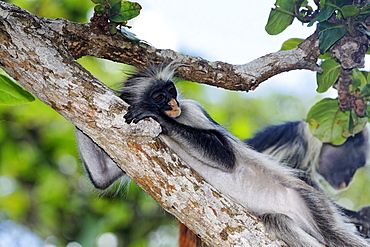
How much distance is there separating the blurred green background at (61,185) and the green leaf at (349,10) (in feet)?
7.95

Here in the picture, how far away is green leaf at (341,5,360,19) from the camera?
3225mm

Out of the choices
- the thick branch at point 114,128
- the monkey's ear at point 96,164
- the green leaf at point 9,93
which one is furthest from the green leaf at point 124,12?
the monkey's ear at point 96,164

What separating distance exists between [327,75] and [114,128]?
1927 mm

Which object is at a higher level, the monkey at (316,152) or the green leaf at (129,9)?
the monkey at (316,152)

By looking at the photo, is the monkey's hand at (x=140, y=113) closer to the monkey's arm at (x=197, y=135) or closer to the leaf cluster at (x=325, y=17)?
the monkey's arm at (x=197, y=135)

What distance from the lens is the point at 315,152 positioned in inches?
209

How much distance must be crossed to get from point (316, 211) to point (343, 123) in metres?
0.96

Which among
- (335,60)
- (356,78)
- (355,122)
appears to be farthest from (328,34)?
(355,122)

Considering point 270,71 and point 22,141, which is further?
point 22,141

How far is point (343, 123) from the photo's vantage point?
4.05 m

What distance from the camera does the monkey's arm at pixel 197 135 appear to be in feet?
9.45

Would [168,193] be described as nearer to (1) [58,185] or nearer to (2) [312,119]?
(2) [312,119]

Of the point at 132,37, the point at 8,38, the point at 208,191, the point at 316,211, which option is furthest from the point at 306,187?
the point at 8,38

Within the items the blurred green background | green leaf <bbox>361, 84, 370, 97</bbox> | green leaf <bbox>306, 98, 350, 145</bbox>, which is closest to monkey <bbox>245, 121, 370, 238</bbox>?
the blurred green background
